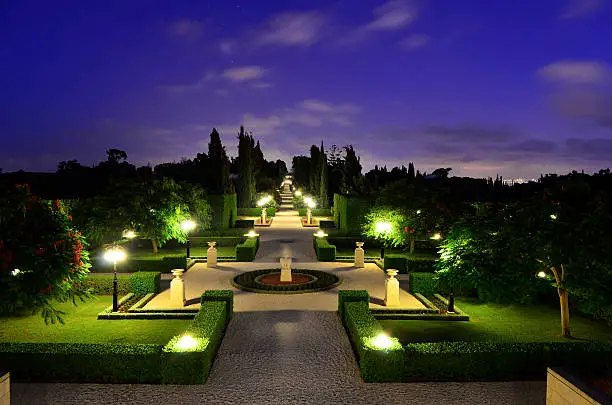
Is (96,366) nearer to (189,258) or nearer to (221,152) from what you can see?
(189,258)

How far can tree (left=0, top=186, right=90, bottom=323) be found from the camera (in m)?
9.03

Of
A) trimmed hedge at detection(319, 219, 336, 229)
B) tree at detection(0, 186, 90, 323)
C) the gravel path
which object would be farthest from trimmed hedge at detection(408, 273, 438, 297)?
trimmed hedge at detection(319, 219, 336, 229)

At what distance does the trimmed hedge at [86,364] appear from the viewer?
398 inches

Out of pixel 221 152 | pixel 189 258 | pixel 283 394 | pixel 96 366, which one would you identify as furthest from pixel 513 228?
pixel 221 152

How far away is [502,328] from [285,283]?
925 centimetres

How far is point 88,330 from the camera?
45.0 feet

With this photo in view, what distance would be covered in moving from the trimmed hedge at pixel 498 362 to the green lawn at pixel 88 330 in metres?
7.29

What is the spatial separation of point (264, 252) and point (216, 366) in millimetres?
18173

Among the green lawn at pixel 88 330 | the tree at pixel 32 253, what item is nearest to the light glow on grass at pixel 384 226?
the green lawn at pixel 88 330

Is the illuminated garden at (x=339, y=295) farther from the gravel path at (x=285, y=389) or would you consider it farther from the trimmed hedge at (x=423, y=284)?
the gravel path at (x=285, y=389)

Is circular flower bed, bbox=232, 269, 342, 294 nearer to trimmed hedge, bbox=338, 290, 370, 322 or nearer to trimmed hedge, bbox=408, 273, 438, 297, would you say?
trimmed hedge, bbox=408, 273, 438, 297

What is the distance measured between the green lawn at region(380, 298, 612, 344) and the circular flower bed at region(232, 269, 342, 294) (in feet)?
16.3

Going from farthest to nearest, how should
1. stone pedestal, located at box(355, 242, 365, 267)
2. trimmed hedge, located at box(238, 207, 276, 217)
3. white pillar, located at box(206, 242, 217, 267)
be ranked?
trimmed hedge, located at box(238, 207, 276, 217) → white pillar, located at box(206, 242, 217, 267) → stone pedestal, located at box(355, 242, 365, 267)

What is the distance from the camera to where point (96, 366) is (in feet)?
33.4
